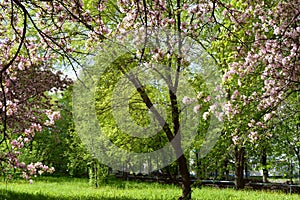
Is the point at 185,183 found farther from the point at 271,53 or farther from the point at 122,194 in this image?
the point at 271,53

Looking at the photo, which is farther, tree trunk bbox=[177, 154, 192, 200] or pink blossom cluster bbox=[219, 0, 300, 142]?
tree trunk bbox=[177, 154, 192, 200]

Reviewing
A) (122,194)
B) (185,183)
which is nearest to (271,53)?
(185,183)

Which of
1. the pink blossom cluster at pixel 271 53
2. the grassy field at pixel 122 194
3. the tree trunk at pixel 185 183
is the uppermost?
the pink blossom cluster at pixel 271 53

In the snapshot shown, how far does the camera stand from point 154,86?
10914mm

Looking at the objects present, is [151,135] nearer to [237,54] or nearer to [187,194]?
[187,194]

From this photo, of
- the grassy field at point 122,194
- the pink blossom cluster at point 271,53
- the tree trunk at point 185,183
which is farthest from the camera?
the grassy field at point 122,194

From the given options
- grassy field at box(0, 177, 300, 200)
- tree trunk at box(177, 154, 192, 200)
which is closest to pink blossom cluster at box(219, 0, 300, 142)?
tree trunk at box(177, 154, 192, 200)

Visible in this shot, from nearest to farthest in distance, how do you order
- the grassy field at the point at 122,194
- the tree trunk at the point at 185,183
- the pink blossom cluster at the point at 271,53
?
the pink blossom cluster at the point at 271,53 → the tree trunk at the point at 185,183 → the grassy field at the point at 122,194

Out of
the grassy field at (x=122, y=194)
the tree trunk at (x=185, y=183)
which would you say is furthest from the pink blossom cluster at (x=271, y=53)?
the grassy field at (x=122, y=194)

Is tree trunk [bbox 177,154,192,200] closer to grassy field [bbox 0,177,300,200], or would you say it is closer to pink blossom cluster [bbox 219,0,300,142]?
grassy field [bbox 0,177,300,200]

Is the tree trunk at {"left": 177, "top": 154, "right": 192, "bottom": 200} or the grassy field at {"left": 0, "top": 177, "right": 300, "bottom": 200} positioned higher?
the tree trunk at {"left": 177, "top": 154, "right": 192, "bottom": 200}

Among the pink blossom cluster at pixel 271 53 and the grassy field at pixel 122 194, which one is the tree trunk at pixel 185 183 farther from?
the pink blossom cluster at pixel 271 53

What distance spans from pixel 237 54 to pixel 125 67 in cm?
325

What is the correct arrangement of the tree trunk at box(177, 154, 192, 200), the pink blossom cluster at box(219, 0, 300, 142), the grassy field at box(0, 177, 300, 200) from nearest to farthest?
the pink blossom cluster at box(219, 0, 300, 142), the tree trunk at box(177, 154, 192, 200), the grassy field at box(0, 177, 300, 200)
